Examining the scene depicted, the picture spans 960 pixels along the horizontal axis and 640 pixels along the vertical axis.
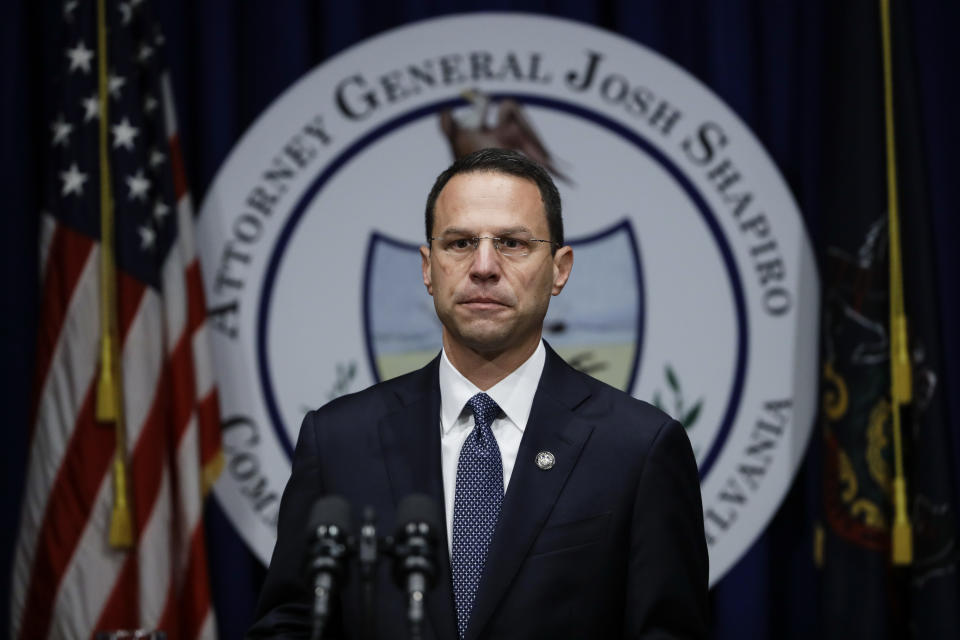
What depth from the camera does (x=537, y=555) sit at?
1822 millimetres

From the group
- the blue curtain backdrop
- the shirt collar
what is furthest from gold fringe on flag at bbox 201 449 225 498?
the shirt collar

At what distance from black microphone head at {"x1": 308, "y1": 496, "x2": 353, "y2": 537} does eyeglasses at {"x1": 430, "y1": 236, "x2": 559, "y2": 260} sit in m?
0.59

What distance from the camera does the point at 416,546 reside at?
4.61 ft

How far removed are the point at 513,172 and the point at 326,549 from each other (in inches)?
31.5

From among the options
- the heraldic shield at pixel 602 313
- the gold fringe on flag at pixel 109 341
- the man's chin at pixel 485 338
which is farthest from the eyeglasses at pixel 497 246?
the gold fringe on flag at pixel 109 341

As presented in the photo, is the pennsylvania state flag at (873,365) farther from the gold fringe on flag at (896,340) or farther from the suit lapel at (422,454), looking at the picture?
the suit lapel at (422,454)

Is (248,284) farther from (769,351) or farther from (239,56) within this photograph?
(769,351)

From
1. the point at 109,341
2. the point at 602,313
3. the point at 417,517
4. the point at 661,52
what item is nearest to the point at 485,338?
the point at 417,517

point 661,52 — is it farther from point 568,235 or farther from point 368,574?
point 368,574

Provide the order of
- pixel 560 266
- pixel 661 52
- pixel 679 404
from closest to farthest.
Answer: pixel 560 266, pixel 679 404, pixel 661 52

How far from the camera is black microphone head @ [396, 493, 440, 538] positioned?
4.66ft

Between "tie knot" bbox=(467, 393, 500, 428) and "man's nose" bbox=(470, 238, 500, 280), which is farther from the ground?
"man's nose" bbox=(470, 238, 500, 280)

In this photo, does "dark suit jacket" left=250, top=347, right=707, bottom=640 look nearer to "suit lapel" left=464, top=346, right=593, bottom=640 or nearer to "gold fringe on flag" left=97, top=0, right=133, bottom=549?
"suit lapel" left=464, top=346, right=593, bottom=640

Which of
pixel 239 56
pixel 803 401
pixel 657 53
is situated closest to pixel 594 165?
pixel 657 53
